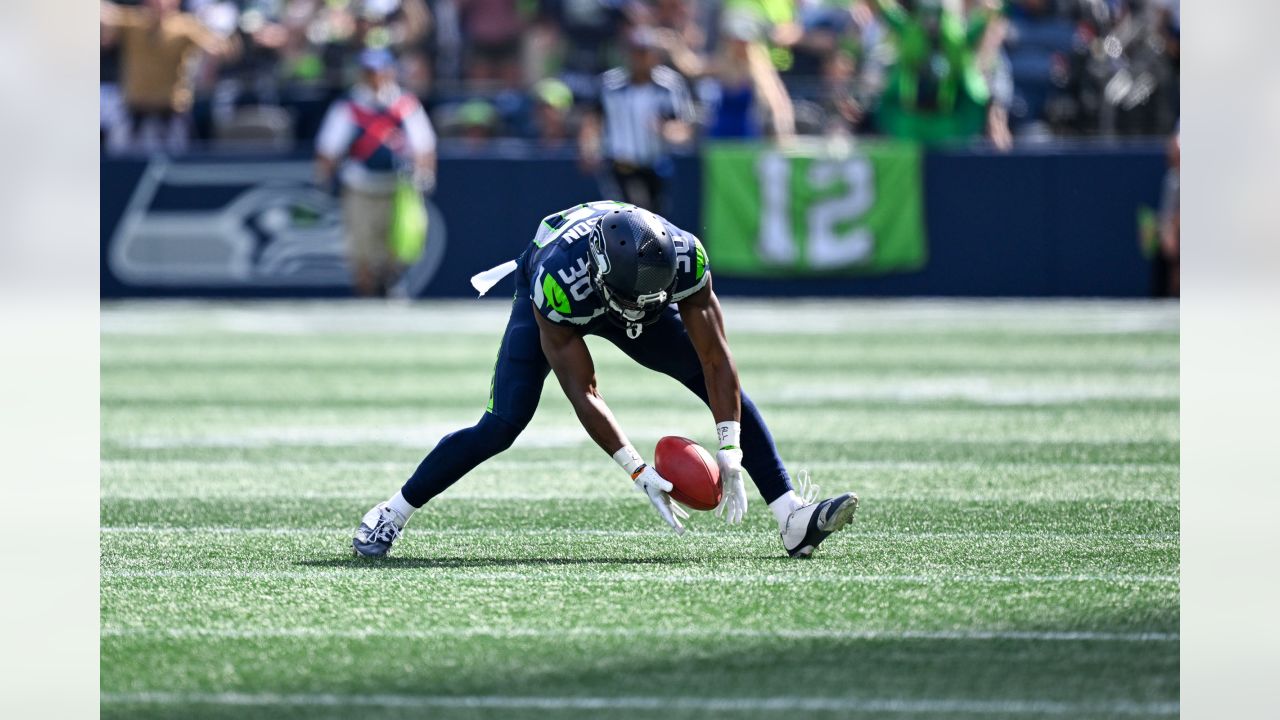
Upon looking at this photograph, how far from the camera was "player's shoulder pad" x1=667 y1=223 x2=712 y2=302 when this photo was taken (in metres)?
5.80

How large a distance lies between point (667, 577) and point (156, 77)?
14.2 m

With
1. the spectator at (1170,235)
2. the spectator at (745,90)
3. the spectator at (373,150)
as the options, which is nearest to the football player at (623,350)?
the spectator at (373,150)

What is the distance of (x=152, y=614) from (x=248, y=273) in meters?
13.1

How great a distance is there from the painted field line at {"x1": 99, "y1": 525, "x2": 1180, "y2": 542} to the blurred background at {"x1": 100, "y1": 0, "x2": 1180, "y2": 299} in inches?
385

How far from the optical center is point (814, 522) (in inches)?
232

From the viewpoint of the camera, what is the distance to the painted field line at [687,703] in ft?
13.6

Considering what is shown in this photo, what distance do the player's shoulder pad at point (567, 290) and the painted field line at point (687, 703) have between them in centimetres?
181

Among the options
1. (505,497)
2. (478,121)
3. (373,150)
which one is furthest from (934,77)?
(505,497)

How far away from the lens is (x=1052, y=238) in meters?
16.9

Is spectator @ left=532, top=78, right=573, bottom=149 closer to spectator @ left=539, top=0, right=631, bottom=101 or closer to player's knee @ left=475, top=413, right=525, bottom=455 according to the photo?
spectator @ left=539, top=0, right=631, bottom=101

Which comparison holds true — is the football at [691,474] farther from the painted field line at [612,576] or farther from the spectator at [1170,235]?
the spectator at [1170,235]
